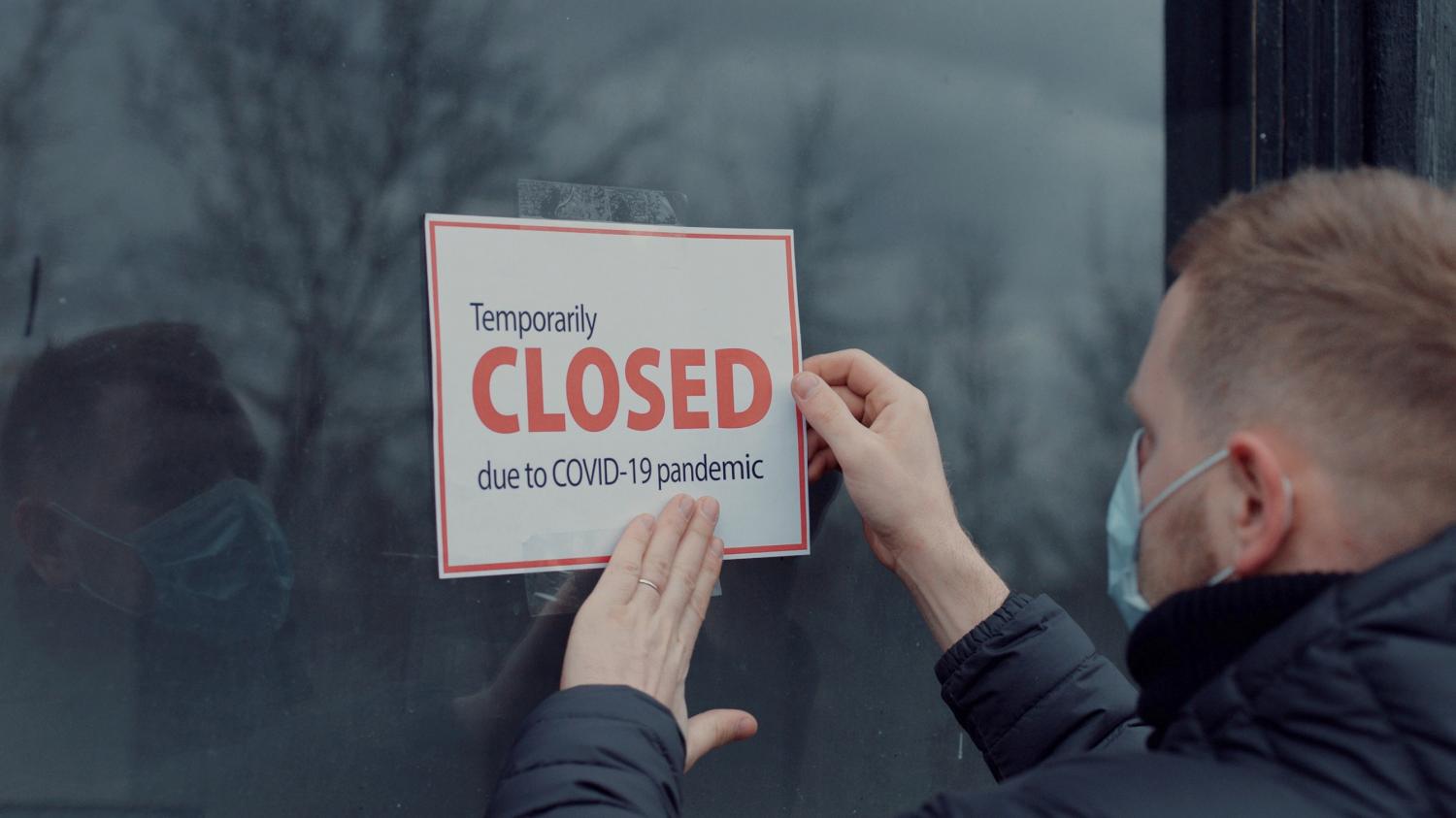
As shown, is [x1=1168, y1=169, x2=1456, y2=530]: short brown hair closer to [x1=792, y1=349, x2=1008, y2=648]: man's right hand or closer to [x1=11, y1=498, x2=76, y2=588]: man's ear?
[x1=792, y1=349, x2=1008, y2=648]: man's right hand

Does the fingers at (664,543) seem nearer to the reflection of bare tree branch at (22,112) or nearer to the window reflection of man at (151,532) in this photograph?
the window reflection of man at (151,532)

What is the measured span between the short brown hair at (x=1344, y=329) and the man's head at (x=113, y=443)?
822 millimetres

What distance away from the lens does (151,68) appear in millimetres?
942

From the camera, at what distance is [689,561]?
3.60 ft

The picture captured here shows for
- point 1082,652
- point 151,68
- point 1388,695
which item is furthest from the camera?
point 1082,652

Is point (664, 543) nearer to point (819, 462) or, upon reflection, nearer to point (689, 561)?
point (689, 561)

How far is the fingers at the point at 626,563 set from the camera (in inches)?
40.9

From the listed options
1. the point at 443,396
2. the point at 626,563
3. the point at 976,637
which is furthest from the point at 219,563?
the point at 976,637

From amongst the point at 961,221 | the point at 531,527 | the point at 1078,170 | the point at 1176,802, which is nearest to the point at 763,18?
the point at 961,221

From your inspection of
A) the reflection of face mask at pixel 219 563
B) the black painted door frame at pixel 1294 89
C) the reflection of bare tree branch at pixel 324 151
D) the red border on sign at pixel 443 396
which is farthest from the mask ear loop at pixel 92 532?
the black painted door frame at pixel 1294 89

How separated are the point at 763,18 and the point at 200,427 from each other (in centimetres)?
70

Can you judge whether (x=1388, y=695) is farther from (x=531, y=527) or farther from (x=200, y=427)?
(x=200, y=427)

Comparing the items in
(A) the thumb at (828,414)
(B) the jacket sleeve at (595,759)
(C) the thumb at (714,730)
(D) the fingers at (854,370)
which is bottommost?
(C) the thumb at (714,730)

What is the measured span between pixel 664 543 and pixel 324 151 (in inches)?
18.5
